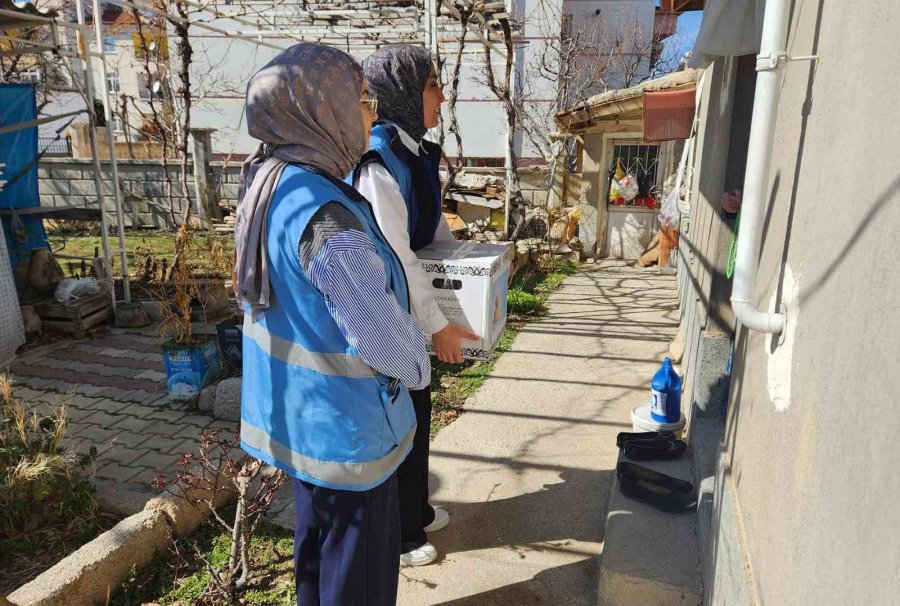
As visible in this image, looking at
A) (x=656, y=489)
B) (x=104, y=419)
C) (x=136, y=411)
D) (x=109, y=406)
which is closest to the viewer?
(x=656, y=489)

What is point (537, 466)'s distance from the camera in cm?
370

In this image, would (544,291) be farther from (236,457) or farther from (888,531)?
→ (888,531)

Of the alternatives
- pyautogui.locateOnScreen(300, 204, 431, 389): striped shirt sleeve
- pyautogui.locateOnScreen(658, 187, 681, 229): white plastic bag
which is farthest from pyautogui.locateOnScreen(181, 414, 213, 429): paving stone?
pyautogui.locateOnScreen(658, 187, 681, 229): white plastic bag

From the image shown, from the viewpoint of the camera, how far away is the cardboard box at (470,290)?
228 cm

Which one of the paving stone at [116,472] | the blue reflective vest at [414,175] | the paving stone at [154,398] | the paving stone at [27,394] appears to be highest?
the blue reflective vest at [414,175]

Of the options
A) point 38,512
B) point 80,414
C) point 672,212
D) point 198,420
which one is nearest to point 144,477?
point 38,512

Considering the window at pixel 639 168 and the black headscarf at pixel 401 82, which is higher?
the black headscarf at pixel 401 82

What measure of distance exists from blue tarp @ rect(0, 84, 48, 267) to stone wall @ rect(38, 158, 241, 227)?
6748 millimetres

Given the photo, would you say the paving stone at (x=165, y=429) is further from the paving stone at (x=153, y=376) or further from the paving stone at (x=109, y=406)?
the paving stone at (x=153, y=376)

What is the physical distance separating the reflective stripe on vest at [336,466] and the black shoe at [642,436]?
73.1 inches

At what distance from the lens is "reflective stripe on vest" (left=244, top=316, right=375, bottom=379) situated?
1.72 m

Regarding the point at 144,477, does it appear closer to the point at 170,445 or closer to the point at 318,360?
the point at 170,445

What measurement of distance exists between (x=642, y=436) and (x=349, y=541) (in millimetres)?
2101

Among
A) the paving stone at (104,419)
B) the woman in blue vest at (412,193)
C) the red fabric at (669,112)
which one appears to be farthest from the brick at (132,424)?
the red fabric at (669,112)
